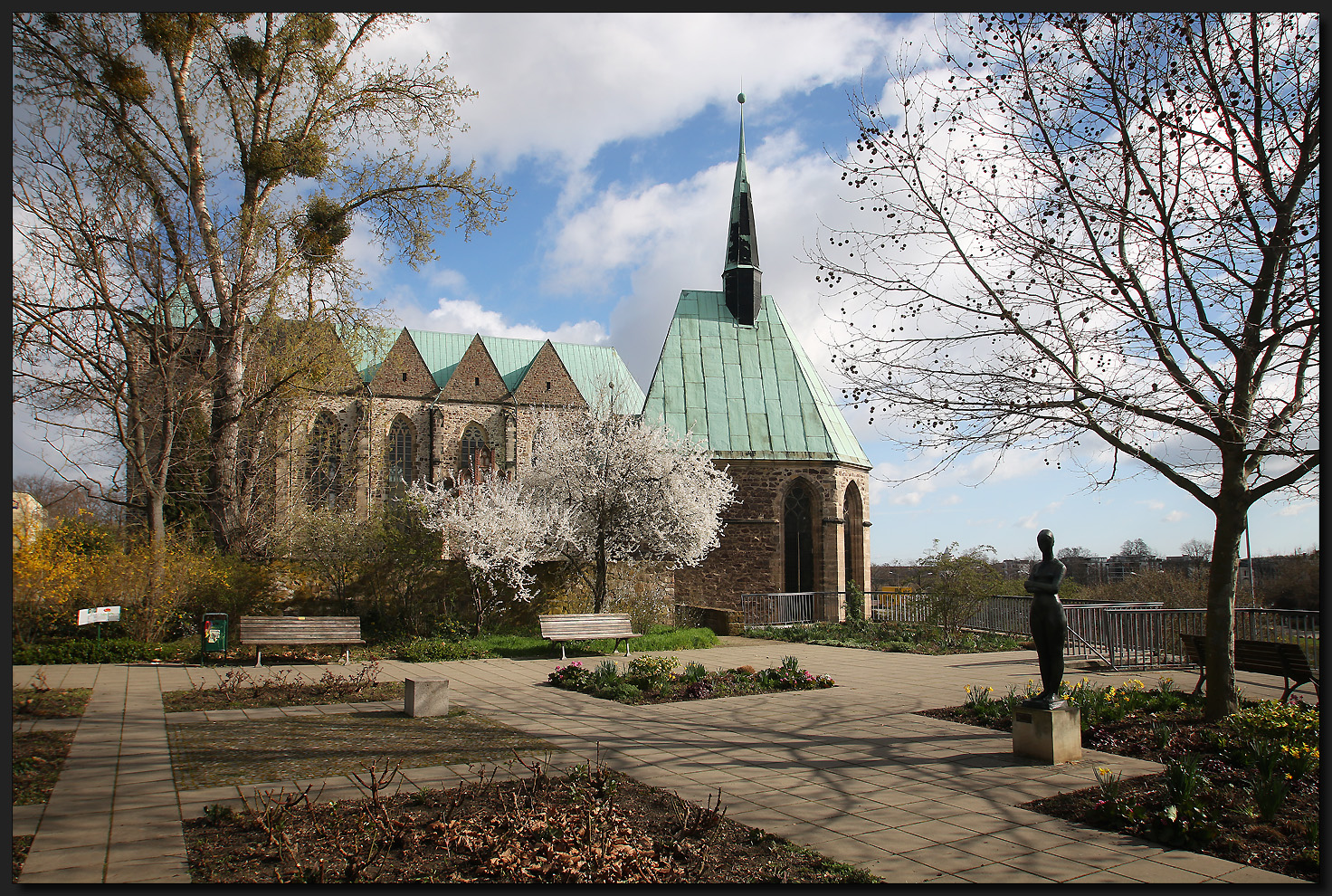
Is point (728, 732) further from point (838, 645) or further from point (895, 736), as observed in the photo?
point (838, 645)

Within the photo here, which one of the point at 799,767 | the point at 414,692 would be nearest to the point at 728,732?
the point at 799,767

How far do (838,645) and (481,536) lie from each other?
7879 millimetres

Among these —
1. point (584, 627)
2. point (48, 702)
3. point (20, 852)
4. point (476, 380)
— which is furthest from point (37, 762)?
point (476, 380)

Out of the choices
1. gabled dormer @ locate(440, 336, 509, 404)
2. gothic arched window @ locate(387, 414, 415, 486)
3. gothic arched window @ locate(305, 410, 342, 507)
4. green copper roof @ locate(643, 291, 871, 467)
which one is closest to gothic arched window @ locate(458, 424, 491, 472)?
gabled dormer @ locate(440, 336, 509, 404)

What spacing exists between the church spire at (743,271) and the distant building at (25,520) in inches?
781

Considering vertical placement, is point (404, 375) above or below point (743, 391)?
above

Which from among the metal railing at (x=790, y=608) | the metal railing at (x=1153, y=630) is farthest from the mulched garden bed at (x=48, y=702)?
the metal railing at (x=790, y=608)

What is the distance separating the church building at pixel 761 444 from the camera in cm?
2309

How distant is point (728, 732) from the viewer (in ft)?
25.4

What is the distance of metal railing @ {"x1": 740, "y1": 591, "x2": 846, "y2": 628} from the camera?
21141 mm

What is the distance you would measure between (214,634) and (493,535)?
4.87 meters

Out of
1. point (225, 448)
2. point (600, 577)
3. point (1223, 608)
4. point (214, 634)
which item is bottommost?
point (214, 634)

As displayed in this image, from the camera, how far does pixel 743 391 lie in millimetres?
25156

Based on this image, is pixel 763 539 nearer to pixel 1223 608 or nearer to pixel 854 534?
pixel 854 534
